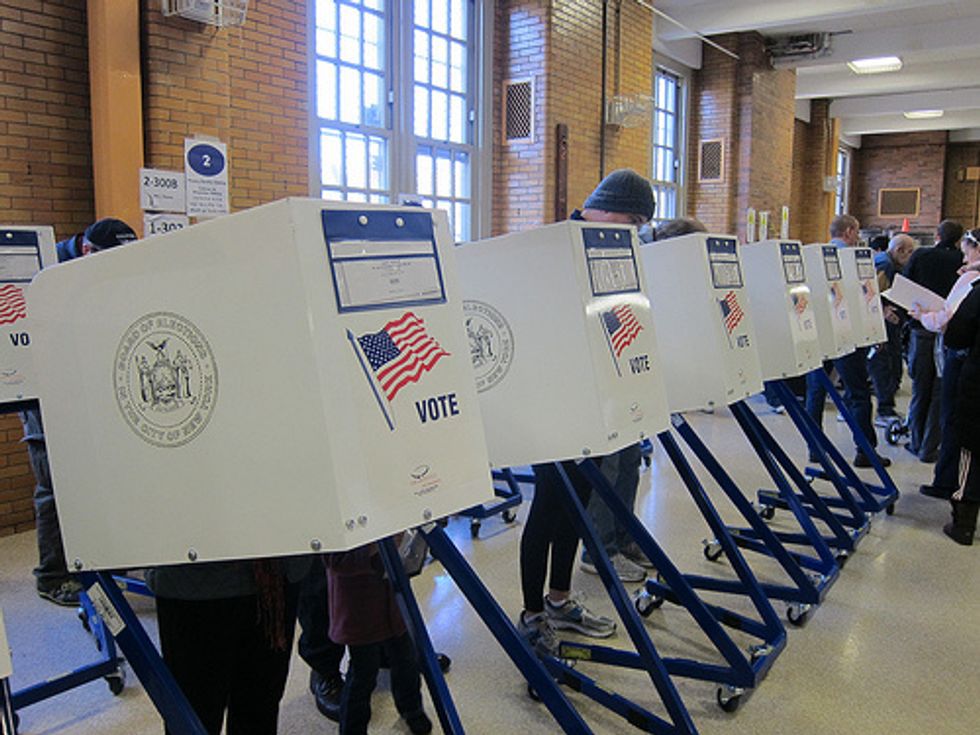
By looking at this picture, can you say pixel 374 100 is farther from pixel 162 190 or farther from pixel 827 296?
pixel 827 296

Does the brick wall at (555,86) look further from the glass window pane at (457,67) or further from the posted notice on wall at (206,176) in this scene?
the posted notice on wall at (206,176)

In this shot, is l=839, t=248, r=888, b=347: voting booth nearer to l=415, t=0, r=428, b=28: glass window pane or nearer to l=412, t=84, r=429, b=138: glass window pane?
l=412, t=84, r=429, b=138: glass window pane

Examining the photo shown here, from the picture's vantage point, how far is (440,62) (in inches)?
261

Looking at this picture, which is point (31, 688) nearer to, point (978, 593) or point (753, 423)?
point (753, 423)

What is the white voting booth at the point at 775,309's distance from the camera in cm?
325

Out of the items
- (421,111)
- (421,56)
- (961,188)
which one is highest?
(421,56)

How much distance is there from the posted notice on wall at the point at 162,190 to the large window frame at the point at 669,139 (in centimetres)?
644

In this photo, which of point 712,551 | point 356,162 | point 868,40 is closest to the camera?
point 712,551

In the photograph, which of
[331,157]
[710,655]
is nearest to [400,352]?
[710,655]

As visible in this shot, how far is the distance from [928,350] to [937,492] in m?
1.27

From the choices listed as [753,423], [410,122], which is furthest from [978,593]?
[410,122]

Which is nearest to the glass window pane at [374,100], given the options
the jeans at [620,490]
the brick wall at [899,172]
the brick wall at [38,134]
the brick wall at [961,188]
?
the brick wall at [38,134]

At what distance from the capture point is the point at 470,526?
396 cm

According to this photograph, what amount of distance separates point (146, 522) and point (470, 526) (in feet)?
9.37
